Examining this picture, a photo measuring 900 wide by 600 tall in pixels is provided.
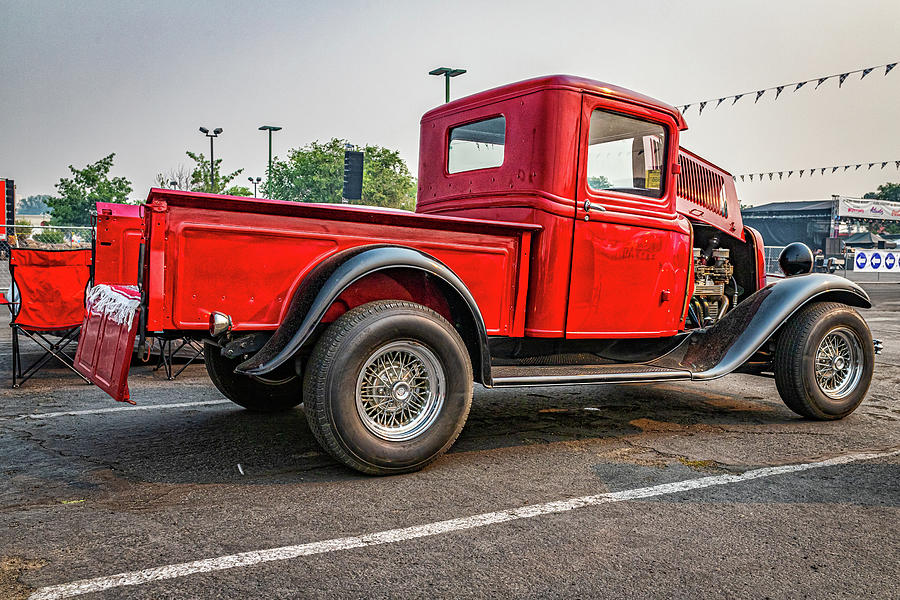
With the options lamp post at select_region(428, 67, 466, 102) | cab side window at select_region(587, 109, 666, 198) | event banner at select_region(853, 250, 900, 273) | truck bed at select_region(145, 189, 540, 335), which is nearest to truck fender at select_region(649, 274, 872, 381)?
cab side window at select_region(587, 109, 666, 198)

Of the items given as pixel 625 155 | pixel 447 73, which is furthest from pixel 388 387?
pixel 447 73

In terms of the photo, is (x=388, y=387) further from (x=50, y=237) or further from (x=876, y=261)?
(x=876, y=261)

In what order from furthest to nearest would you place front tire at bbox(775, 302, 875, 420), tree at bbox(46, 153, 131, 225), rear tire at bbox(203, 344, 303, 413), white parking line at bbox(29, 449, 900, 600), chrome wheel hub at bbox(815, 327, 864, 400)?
tree at bbox(46, 153, 131, 225) → chrome wheel hub at bbox(815, 327, 864, 400) → front tire at bbox(775, 302, 875, 420) → rear tire at bbox(203, 344, 303, 413) → white parking line at bbox(29, 449, 900, 600)

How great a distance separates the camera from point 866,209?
1695 inches

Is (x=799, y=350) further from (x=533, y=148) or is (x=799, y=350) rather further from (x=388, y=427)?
(x=388, y=427)

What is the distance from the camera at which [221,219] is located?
366 cm

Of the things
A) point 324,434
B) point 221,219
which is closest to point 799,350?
point 324,434

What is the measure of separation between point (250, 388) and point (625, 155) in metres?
3.01

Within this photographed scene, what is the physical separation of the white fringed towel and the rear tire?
2.49 ft

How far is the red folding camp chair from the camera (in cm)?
660

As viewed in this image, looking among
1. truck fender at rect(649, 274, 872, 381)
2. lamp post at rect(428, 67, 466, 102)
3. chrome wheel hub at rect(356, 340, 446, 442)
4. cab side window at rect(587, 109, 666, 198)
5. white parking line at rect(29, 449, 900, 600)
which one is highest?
lamp post at rect(428, 67, 466, 102)

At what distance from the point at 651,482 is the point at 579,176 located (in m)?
1.95

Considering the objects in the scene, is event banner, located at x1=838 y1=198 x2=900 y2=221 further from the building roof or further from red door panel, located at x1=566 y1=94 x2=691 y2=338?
red door panel, located at x1=566 y1=94 x2=691 y2=338

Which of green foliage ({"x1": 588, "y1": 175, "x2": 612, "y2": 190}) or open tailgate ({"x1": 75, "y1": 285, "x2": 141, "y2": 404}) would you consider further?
green foliage ({"x1": 588, "y1": 175, "x2": 612, "y2": 190})
